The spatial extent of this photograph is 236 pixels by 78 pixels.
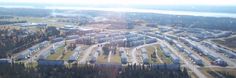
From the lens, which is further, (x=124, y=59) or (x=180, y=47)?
(x=180, y=47)

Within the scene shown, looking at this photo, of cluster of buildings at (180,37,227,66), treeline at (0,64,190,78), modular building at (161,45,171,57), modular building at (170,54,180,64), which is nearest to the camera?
treeline at (0,64,190,78)

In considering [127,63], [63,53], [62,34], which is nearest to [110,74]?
[127,63]

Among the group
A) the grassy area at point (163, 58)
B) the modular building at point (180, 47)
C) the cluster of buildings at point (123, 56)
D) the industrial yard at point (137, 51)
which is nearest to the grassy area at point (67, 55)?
the industrial yard at point (137, 51)

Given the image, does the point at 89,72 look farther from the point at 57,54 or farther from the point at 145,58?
the point at 57,54

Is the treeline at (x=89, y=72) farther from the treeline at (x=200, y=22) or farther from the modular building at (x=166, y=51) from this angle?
the treeline at (x=200, y=22)

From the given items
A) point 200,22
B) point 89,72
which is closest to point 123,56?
point 89,72

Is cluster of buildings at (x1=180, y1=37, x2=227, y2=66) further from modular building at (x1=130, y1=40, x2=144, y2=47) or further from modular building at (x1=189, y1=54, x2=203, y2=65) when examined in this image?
modular building at (x1=130, y1=40, x2=144, y2=47)

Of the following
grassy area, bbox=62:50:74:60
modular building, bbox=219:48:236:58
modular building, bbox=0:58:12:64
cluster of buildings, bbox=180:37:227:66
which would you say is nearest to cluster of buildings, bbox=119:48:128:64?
grassy area, bbox=62:50:74:60

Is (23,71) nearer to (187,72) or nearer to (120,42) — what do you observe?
(187,72)
